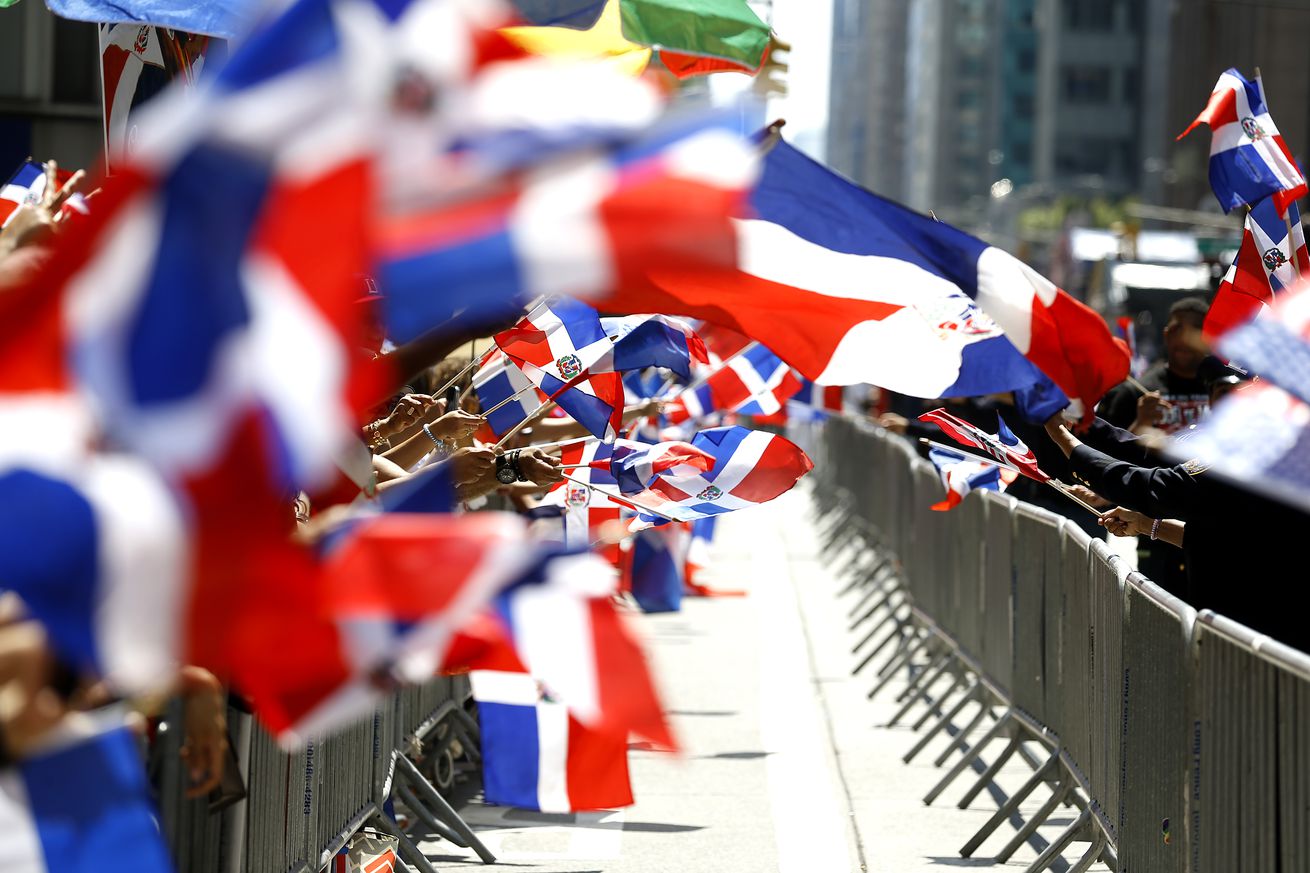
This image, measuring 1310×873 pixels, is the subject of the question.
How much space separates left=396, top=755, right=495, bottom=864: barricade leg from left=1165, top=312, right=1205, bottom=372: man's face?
4793 millimetres

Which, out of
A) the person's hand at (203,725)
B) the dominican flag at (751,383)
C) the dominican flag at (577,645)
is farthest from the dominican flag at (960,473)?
the dominican flag at (577,645)

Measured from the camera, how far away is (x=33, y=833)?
130 inches

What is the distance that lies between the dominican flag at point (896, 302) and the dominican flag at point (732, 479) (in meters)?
0.96

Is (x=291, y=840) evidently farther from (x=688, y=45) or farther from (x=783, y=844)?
(x=688, y=45)

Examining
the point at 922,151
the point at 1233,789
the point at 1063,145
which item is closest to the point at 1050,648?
the point at 1233,789

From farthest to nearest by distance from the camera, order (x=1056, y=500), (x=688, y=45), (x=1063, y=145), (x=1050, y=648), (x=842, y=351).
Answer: (x=1063, y=145), (x=1056, y=500), (x=688, y=45), (x=1050, y=648), (x=842, y=351)

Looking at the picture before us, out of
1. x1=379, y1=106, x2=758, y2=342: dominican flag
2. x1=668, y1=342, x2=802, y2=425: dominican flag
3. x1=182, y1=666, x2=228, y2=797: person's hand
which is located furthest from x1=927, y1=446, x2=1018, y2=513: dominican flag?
x1=379, y1=106, x2=758, y2=342: dominican flag

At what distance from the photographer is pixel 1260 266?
28.7 ft

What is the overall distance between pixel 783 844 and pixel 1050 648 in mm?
1465

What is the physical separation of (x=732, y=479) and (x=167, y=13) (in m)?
2.77

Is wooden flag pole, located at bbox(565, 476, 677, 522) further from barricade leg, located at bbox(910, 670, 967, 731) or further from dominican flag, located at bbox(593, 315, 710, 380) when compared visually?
barricade leg, located at bbox(910, 670, 967, 731)

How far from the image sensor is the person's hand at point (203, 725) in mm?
3775

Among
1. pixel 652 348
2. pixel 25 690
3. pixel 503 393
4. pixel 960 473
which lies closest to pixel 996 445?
pixel 652 348

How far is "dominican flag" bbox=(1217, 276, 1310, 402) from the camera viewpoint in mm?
3688
